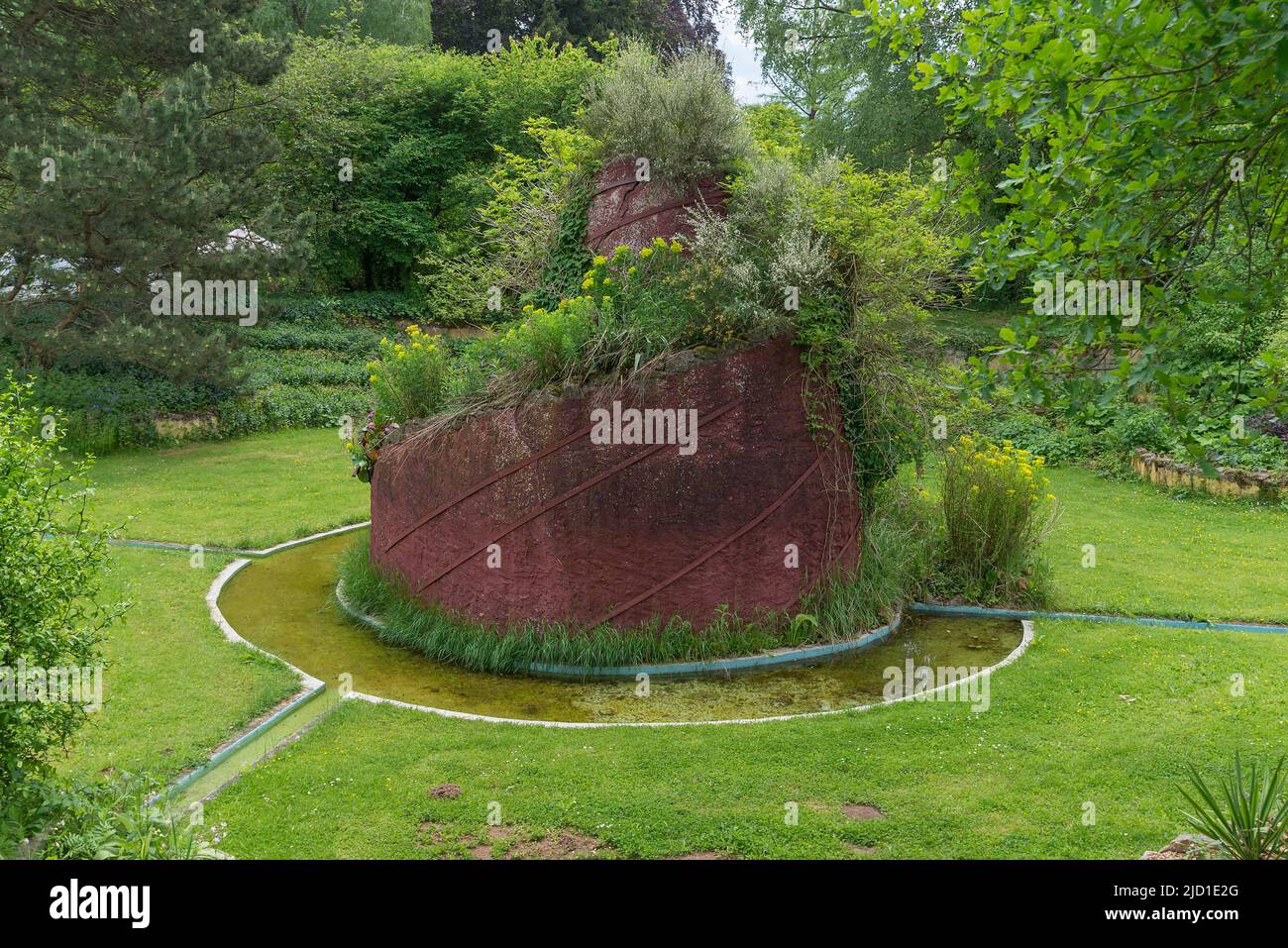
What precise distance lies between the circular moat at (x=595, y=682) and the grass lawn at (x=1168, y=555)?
1549mm

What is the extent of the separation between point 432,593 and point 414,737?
2399mm

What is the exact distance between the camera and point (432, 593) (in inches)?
334

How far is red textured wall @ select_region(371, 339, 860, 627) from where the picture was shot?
7.82 m

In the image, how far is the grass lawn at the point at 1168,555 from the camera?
917 cm

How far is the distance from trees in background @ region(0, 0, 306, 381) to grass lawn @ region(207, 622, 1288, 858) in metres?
11.9

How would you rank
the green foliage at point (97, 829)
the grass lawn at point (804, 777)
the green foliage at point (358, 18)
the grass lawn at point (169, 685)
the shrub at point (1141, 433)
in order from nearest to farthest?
the green foliage at point (97, 829)
the grass lawn at point (804, 777)
the grass lawn at point (169, 685)
the shrub at point (1141, 433)
the green foliage at point (358, 18)

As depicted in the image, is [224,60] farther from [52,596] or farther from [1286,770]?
[1286,770]

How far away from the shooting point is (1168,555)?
434 inches

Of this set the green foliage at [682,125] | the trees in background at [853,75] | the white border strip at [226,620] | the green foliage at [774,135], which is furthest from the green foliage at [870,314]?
the trees in background at [853,75]

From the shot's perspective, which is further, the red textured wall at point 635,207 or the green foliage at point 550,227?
the green foliage at point 550,227

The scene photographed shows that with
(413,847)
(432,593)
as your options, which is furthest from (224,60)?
(413,847)

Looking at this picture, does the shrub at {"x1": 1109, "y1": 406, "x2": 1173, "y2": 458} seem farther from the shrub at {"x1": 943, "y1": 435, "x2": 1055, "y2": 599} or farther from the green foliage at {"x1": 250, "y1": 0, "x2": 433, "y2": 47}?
the green foliage at {"x1": 250, "y1": 0, "x2": 433, "y2": 47}

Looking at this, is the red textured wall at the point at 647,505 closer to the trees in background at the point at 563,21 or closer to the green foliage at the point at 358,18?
the trees in background at the point at 563,21
